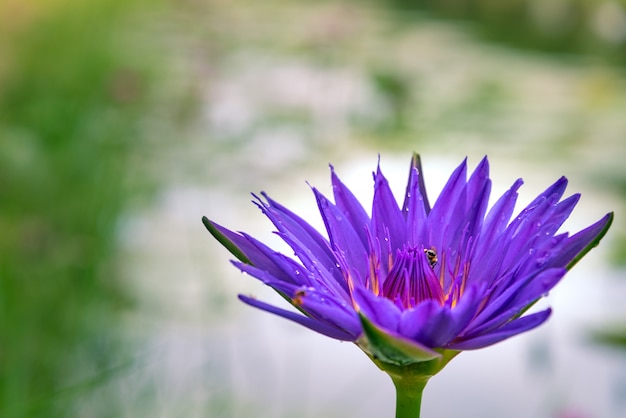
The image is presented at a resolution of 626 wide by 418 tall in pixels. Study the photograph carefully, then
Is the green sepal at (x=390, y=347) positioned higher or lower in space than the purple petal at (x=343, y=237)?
lower

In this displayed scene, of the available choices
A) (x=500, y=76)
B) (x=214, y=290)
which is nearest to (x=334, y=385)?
(x=214, y=290)

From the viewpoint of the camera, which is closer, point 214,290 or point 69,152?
point 214,290

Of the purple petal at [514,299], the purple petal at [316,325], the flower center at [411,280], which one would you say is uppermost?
the flower center at [411,280]

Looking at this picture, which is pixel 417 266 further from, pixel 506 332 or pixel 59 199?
pixel 59 199

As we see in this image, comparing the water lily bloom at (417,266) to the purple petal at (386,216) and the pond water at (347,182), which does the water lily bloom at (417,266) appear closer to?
the purple petal at (386,216)

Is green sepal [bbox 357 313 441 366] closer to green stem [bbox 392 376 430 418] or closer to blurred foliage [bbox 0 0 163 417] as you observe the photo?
green stem [bbox 392 376 430 418]

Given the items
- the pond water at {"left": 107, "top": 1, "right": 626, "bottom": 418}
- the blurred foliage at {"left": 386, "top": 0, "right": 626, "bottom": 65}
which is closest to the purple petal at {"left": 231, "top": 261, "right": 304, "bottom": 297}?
the pond water at {"left": 107, "top": 1, "right": 626, "bottom": 418}

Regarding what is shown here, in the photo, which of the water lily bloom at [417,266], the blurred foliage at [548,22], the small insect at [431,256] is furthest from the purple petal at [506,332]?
the blurred foliage at [548,22]

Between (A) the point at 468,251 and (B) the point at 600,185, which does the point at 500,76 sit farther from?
(A) the point at 468,251
